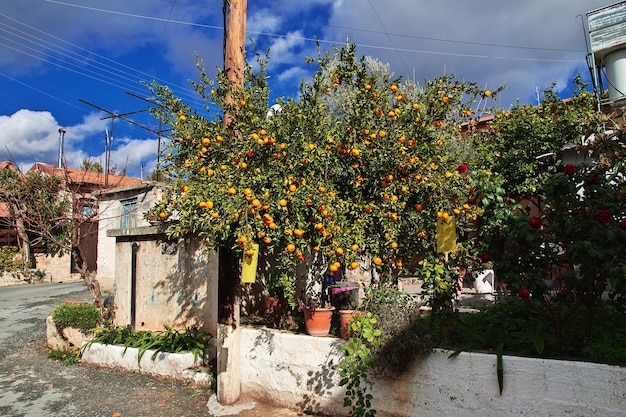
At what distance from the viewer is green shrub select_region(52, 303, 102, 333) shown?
695cm

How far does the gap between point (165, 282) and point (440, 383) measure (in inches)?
188

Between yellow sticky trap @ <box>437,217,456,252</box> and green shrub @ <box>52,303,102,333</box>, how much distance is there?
5.99m

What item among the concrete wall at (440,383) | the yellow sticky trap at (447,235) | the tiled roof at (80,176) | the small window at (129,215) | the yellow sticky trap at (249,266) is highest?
the tiled roof at (80,176)

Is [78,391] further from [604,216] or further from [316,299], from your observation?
[604,216]

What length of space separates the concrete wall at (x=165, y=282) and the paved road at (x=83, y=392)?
1.01 meters

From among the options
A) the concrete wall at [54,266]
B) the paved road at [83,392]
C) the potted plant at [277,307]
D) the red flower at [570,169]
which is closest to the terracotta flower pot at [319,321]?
the potted plant at [277,307]

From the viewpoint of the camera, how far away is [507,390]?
10.7 feet

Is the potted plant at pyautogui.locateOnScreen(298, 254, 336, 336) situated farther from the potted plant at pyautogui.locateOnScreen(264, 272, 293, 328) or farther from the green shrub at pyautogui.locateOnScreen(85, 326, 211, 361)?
the green shrub at pyautogui.locateOnScreen(85, 326, 211, 361)

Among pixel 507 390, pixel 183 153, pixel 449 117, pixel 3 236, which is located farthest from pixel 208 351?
pixel 3 236

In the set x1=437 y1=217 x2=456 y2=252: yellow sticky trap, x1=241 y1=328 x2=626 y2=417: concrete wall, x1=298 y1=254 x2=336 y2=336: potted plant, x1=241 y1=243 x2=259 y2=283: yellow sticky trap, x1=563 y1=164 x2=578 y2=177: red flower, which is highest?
x1=563 y1=164 x2=578 y2=177: red flower

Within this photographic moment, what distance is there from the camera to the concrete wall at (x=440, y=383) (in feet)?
9.89

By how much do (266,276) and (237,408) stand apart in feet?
7.66

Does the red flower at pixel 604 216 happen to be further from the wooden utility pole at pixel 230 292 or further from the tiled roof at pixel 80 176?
the tiled roof at pixel 80 176

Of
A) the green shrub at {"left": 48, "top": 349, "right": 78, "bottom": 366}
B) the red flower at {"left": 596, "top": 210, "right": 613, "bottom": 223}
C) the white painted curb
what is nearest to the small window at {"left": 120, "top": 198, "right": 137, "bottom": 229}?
the green shrub at {"left": 48, "top": 349, "right": 78, "bottom": 366}
